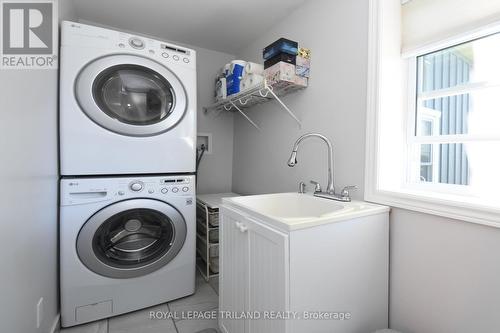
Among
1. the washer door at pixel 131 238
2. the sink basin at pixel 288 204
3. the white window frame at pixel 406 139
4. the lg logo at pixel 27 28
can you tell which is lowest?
the washer door at pixel 131 238

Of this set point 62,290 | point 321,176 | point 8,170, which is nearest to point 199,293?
point 62,290

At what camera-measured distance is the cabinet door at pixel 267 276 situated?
2.90 ft

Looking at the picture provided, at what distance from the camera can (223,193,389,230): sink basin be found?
36.8 inches

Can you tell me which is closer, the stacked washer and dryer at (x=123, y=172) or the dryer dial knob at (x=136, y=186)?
the stacked washer and dryer at (x=123, y=172)

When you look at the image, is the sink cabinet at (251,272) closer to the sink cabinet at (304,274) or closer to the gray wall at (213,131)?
the sink cabinet at (304,274)

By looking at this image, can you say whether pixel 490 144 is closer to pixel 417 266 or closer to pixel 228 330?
pixel 417 266

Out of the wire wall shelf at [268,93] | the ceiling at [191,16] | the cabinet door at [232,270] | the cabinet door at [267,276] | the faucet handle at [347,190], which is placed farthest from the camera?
the ceiling at [191,16]

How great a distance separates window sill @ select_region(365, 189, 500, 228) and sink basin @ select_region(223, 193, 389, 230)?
0.06 meters

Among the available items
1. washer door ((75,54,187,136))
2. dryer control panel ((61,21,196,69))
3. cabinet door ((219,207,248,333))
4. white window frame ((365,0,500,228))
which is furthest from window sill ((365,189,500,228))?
dryer control panel ((61,21,196,69))

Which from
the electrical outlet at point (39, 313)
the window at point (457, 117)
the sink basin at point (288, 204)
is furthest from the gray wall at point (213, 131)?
the window at point (457, 117)

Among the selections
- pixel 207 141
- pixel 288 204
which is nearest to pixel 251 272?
pixel 288 204

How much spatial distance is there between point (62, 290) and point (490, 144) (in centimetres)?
231

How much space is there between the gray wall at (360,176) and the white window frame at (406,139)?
0.18ft

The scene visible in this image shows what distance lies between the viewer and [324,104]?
5.09ft
